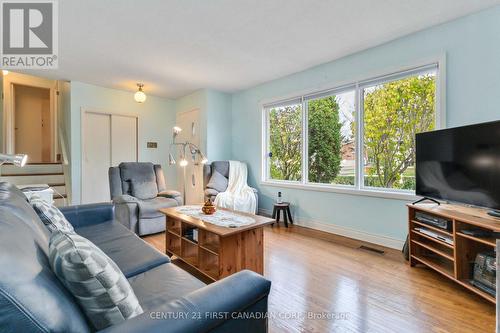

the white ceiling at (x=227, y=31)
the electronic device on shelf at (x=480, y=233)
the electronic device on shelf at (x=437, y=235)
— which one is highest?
the white ceiling at (x=227, y=31)

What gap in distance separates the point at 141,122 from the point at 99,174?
4.39 ft

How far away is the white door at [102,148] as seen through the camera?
439 cm

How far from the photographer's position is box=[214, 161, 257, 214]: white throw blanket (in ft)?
12.3

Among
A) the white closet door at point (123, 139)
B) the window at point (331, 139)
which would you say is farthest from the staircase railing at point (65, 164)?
the window at point (331, 139)

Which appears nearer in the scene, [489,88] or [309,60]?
[489,88]

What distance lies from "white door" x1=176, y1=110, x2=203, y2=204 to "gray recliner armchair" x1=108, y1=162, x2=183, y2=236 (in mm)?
948

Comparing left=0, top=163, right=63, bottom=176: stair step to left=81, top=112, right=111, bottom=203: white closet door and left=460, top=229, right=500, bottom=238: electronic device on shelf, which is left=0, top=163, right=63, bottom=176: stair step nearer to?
left=81, top=112, right=111, bottom=203: white closet door

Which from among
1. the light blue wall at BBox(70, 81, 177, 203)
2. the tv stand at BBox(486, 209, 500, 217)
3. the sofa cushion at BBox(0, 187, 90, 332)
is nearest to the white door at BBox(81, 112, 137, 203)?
the light blue wall at BBox(70, 81, 177, 203)

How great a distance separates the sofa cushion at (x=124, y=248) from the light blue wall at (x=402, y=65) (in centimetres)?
250

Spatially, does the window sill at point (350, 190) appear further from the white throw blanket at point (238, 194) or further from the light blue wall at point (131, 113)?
the light blue wall at point (131, 113)

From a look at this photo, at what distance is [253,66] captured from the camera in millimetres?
3553

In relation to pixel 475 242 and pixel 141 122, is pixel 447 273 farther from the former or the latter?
pixel 141 122

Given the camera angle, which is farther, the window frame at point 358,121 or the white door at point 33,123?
the white door at point 33,123

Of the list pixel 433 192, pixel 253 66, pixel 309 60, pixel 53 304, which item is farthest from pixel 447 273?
pixel 253 66
